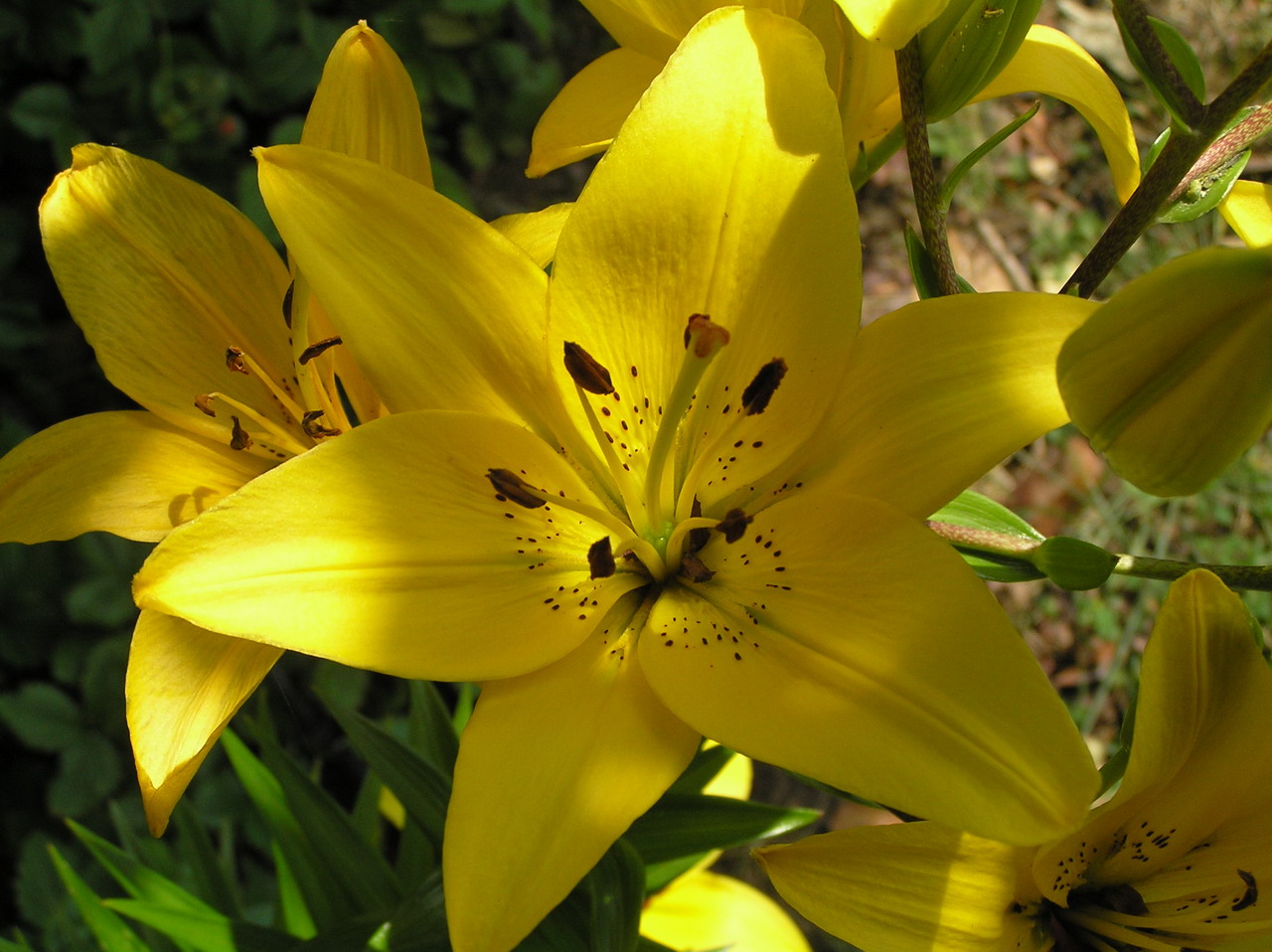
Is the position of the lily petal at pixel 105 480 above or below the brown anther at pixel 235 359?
below

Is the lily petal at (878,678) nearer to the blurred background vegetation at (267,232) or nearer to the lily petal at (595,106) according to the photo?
the lily petal at (595,106)

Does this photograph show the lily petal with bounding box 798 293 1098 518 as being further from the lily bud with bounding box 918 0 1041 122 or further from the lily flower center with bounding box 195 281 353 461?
the lily flower center with bounding box 195 281 353 461

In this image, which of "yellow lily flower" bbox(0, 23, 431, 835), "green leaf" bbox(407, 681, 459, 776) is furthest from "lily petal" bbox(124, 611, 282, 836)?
"green leaf" bbox(407, 681, 459, 776)

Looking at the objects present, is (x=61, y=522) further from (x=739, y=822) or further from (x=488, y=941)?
(x=739, y=822)

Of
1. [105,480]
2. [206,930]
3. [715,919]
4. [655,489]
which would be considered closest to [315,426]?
[105,480]

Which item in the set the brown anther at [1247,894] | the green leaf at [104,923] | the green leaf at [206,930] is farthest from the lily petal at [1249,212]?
the green leaf at [104,923]

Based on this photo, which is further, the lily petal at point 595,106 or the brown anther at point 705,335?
the lily petal at point 595,106
